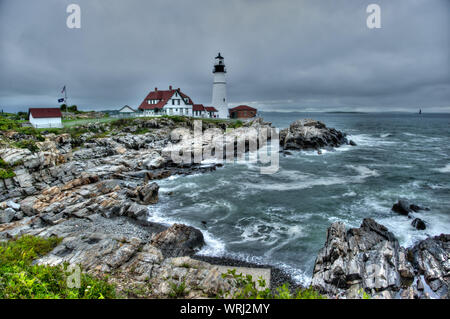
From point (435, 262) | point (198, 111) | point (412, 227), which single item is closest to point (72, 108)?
point (198, 111)

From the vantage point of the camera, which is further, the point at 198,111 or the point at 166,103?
the point at 198,111

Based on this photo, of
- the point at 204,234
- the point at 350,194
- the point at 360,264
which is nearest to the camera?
the point at 360,264

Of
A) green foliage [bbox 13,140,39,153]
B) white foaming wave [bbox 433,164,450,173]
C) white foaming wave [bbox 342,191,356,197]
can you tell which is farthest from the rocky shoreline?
white foaming wave [bbox 433,164,450,173]

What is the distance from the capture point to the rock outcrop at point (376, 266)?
9734 mm

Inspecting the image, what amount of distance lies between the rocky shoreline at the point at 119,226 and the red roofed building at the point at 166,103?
2548 centimetres

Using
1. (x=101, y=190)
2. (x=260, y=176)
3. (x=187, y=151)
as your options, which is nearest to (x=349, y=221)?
(x=260, y=176)

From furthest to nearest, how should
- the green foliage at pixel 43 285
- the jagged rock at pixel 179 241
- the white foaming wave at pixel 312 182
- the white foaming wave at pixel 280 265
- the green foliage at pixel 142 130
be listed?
the green foliage at pixel 142 130
the white foaming wave at pixel 312 182
the jagged rock at pixel 179 241
the white foaming wave at pixel 280 265
the green foliage at pixel 43 285

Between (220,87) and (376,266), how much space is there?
215 ft

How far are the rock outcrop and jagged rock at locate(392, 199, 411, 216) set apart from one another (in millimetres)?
4680

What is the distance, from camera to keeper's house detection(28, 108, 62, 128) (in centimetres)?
4191

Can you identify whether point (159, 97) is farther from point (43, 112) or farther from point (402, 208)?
point (402, 208)

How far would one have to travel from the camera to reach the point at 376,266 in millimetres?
10531

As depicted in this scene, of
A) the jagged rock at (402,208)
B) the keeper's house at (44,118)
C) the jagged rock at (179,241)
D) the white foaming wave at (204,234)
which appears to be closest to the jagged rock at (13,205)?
the white foaming wave at (204,234)

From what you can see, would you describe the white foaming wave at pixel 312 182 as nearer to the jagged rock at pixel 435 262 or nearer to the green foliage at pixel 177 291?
the jagged rock at pixel 435 262
